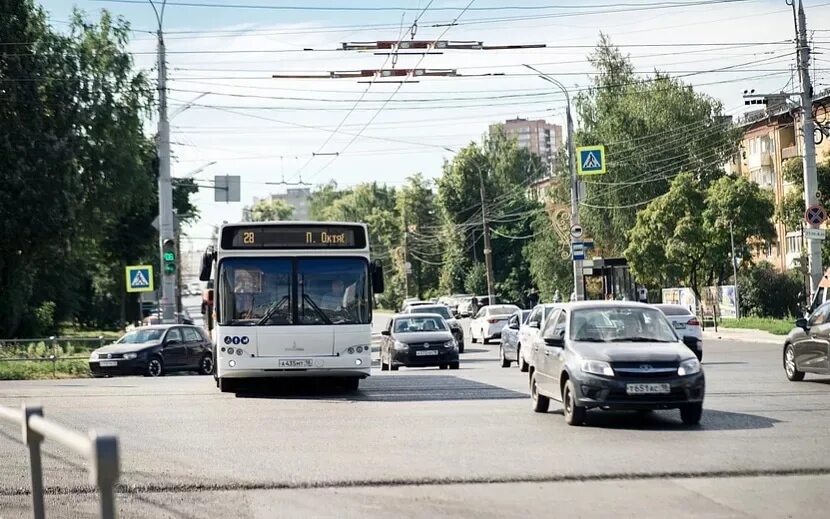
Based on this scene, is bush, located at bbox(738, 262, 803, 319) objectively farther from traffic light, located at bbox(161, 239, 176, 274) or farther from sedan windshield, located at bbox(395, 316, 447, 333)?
traffic light, located at bbox(161, 239, 176, 274)

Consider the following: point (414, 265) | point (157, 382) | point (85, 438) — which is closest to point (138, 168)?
point (157, 382)

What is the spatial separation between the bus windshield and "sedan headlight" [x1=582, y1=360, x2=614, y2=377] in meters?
6.70

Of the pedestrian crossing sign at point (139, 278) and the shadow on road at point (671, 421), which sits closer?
the shadow on road at point (671, 421)

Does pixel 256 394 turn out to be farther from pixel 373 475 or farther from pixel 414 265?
pixel 414 265

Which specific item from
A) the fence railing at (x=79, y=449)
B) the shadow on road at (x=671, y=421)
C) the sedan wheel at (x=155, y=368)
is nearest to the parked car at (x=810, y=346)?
the shadow on road at (x=671, y=421)

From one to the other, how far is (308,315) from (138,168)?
106 feet

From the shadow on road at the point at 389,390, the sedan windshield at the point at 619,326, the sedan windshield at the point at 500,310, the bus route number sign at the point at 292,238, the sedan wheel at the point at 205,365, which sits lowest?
the shadow on road at the point at 389,390

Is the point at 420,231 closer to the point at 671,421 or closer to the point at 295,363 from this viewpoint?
the point at 295,363

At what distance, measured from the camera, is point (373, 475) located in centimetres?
1123

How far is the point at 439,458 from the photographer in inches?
485

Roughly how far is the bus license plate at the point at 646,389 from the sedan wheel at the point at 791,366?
775 cm

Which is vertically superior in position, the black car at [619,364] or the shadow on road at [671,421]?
the black car at [619,364]

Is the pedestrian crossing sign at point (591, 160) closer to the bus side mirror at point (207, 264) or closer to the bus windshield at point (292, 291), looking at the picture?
the bus windshield at point (292, 291)

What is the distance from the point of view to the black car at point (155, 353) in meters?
32.2
